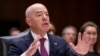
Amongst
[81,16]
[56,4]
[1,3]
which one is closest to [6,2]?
[1,3]

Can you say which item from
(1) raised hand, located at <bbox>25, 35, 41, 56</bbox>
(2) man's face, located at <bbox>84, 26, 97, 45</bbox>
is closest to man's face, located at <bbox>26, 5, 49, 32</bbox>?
(1) raised hand, located at <bbox>25, 35, 41, 56</bbox>

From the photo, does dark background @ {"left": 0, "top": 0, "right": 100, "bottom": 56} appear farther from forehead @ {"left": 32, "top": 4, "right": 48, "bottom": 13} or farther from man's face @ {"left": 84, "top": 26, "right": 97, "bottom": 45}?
forehead @ {"left": 32, "top": 4, "right": 48, "bottom": 13}

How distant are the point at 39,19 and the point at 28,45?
0.96ft

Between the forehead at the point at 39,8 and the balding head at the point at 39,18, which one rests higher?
the forehead at the point at 39,8

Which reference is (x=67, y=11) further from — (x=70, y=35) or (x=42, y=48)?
(x=42, y=48)

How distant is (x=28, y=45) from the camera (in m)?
4.41

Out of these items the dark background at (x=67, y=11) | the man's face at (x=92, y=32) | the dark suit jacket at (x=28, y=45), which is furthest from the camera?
the dark background at (x=67, y=11)

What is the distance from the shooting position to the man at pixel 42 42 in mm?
4371

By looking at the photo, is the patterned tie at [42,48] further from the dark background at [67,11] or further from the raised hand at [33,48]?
the dark background at [67,11]

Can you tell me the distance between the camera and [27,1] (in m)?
10.1

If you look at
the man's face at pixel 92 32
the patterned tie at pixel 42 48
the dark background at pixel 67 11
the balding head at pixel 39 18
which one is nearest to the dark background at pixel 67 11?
the dark background at pixel 67 11

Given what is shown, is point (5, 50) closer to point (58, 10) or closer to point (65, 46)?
point (65, 46)

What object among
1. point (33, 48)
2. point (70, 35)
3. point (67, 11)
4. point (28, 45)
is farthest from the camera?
point (67, 11)

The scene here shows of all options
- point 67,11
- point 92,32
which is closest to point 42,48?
point 92,32
